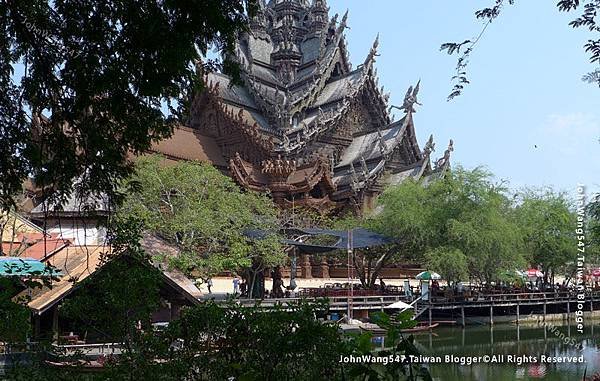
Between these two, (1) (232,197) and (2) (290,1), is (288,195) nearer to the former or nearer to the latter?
(1) (232,197)

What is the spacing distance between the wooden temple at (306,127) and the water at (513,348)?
11122 millimetres

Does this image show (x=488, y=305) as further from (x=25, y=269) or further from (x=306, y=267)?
(x=25, y=269)

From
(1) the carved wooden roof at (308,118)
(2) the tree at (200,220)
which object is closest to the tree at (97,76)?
(2) the tree at (200,220)

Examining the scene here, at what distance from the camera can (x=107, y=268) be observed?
5070mm

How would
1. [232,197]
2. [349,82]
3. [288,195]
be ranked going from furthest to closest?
[349,82]
[288,195]
[232,197]

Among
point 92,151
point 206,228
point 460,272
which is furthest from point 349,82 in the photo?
point 92,151

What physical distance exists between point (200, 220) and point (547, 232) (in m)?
17.6

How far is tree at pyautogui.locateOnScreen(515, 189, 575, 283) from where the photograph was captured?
92.2 feet

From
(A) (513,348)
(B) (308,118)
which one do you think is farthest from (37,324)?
(B) (308,118)

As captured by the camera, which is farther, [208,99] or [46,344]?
[208,99]

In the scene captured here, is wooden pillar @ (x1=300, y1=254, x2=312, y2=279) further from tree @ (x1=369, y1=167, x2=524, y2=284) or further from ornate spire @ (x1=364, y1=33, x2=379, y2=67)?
ornate spire @ (x1=364, y1=33, x2=379, y2=67)

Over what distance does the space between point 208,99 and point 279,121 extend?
4.26 m

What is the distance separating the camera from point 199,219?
19250 millimetres

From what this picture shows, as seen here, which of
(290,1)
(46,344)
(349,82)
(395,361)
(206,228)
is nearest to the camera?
(395,361)
